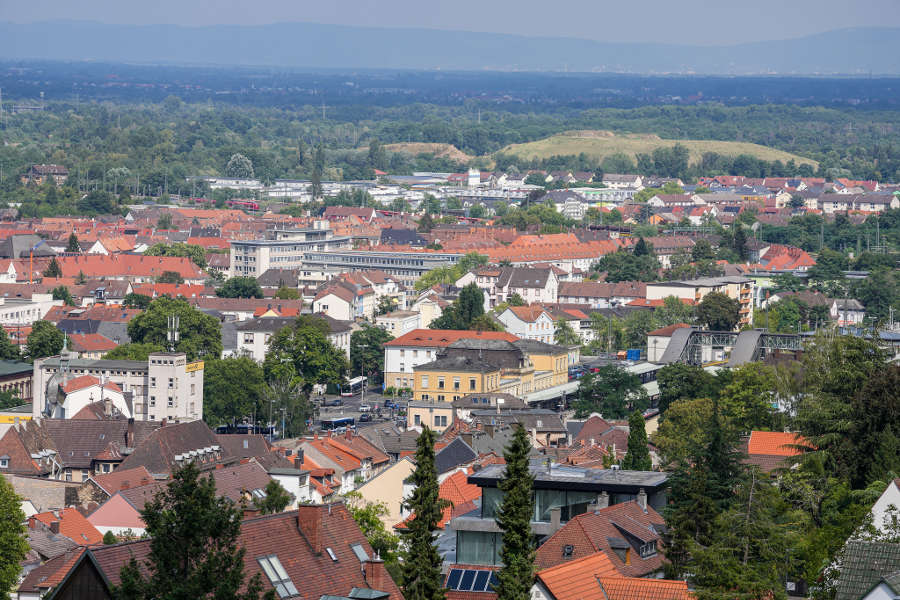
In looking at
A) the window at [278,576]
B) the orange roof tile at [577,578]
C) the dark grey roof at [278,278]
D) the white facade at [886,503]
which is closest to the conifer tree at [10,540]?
the window at [278,576]

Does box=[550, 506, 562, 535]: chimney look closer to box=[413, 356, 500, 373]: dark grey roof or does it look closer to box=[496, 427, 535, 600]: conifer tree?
box=[496, 427, 535, 600]: conifer tree

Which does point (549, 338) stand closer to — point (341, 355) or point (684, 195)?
point (341, 355)

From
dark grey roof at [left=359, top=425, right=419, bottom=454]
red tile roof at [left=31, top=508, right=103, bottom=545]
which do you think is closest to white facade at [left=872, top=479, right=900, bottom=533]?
red tile roof at [left=31, top=508, right=103, bottom=545]

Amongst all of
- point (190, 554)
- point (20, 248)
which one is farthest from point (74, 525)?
point (20, 248)

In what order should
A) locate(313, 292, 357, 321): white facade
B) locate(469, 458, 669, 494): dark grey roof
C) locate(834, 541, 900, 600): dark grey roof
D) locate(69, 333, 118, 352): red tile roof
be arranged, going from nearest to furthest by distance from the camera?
locate(834, 541, 900, 600): dark grey roof, locate(469, 458, 669, 494): dark grey roof, locate(69, 333, 118, 352): red tile roof, locate(313, 292, 357, 321): white facade

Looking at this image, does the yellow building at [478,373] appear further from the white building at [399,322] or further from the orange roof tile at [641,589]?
the orange roof tile at [641,589]

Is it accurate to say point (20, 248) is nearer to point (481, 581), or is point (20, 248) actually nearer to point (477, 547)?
point (477, 547)
